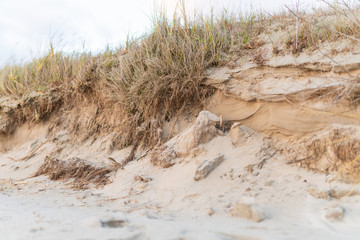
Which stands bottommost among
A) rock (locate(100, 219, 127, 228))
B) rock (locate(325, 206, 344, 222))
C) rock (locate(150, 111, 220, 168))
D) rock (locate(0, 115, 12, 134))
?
rock (locate(325, 206, 344, 222))

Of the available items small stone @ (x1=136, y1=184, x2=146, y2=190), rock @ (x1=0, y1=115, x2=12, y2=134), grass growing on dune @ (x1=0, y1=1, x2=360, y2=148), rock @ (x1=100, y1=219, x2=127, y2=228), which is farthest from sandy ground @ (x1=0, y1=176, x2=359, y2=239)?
rock @ (x1=0, y1=115, x2=12, y2=134)

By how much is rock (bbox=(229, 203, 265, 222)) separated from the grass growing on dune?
5.90 ft

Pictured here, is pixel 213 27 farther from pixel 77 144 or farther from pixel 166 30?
pixel 77 144

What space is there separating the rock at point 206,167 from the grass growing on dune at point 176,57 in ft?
3.45

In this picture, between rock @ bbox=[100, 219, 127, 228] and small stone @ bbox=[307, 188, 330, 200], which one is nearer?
rock @ bbox=[100, 219, 127, 228]

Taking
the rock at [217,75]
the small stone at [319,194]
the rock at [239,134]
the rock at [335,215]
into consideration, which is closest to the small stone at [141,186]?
the rock at [239,134]

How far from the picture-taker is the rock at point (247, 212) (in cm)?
201

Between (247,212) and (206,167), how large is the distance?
2.48 ft

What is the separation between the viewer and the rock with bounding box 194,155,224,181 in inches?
106

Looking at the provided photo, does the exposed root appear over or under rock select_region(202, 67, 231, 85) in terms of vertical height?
under

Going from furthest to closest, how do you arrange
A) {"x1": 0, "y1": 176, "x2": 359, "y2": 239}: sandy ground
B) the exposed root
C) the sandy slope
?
the exposed root, the sandy slope, {"x1": 0, "y1": 176, "x2": 359, "y2": 239}: sandy ground

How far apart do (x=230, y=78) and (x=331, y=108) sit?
1203mm

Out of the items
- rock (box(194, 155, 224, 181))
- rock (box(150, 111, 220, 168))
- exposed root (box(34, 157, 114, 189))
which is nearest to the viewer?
rock (box(194, 155, 224, 181))

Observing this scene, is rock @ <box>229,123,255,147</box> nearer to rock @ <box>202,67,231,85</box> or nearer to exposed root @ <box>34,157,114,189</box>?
rock @ <box>202,67,231,85</box>
